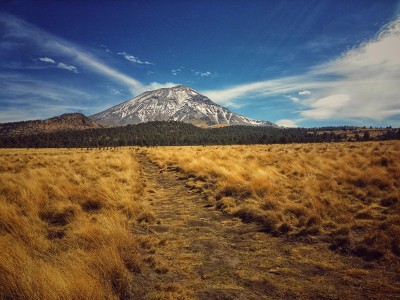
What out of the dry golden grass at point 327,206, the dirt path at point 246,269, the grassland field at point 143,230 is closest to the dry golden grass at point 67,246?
the grassland field at point 143,230

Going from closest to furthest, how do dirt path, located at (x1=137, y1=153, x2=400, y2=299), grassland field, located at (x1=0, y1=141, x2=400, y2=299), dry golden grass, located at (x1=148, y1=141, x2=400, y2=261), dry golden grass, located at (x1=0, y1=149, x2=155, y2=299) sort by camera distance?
dry golden grass, located at (x1=0, y1=149, x2=155, y2=299) → grassland field, located at (x1=0, y1=141, x2=400, y2=299) → dirt path, located at (x1=137, y1=153, x2=400, y2=299) → dry golden grass, located at (x1=148, y1=141, x2=400, y2=261)

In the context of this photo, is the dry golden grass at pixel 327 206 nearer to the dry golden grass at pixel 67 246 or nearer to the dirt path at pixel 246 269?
the dirt path at pixel 246 269

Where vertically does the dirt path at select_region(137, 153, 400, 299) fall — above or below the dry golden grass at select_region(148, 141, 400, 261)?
below

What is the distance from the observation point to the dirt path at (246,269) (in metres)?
4.09

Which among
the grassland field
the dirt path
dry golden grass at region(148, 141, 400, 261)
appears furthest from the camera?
dry golden grass at region(148, 141, 400, 261)

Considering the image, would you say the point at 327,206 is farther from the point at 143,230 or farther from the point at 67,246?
the point at 67,246

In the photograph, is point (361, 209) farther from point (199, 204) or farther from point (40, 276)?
point (40, 276)

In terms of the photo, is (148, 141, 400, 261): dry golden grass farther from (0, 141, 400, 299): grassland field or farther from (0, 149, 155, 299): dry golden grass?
(0, 149, 155, 299): dry golden grass

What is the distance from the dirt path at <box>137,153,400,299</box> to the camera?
13.4 ft

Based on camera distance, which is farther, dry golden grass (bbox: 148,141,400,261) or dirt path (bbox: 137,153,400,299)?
dry golden grass (bbox: 148,141,400,261)

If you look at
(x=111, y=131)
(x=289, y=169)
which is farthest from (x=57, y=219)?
(x=111, y=131)

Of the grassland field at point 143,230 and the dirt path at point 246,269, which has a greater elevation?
the grassland field at point 143,230

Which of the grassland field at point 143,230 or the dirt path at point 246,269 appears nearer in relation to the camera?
the grassland field at point 143,230

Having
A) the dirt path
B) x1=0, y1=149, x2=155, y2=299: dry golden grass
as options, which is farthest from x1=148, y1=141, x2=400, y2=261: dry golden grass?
x1=0, y1=149, x2=155, y2=299: dry golden grass
